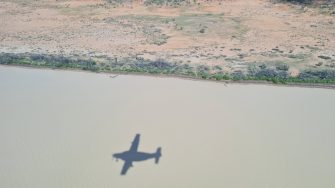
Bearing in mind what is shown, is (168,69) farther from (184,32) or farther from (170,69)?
(184,32)

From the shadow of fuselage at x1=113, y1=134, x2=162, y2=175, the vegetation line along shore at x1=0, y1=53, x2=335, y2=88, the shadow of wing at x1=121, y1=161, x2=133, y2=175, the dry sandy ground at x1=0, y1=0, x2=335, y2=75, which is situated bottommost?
the shadow of wing at x1=121, y1=161, x2=133, y2=175

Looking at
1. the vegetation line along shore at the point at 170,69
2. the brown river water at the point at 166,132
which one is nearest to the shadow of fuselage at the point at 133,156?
the brown river water at the point at 166,132

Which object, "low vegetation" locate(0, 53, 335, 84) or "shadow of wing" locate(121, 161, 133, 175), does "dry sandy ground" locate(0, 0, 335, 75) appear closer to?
"low vegetation" locate(0, 53, 335, 84)

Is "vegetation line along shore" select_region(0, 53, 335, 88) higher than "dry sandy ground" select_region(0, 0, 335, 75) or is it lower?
lower

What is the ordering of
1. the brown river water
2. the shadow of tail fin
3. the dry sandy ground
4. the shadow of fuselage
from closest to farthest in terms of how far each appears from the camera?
the brown river water, the shadow of fuselage, the shadow of tail fin, the dry sandy ground

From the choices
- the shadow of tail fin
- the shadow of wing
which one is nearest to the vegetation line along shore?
the shadow of tail fin

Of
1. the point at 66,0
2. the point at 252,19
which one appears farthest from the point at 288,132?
the point at 66,0

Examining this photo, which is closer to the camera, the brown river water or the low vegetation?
the brown river water
